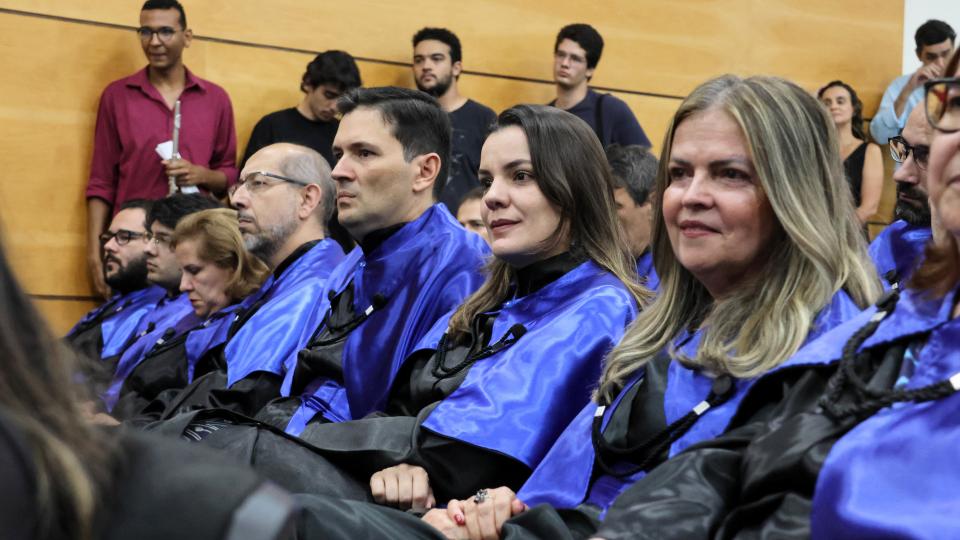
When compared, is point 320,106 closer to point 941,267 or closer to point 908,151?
point 908,151

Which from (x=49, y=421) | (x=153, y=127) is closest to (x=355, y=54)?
(x=153, y=127)

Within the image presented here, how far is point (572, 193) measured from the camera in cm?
313

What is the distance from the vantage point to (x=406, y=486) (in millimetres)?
2705

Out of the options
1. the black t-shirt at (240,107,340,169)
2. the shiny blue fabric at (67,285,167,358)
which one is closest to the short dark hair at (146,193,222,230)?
the shiny blue fabric at (67,285,167,358)

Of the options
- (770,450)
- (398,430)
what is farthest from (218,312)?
(770,450)

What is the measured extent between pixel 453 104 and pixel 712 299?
13.8 feet

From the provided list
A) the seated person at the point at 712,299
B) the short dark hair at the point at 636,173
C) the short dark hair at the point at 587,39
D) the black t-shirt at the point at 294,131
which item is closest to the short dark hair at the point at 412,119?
the short dark hair at the point at 636,173

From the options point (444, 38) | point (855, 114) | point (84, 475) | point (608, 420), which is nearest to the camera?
point (84, 475)

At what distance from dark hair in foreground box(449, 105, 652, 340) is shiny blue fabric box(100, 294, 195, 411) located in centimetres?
212

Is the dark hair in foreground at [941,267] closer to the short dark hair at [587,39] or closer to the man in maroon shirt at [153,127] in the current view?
the man in maroon shirt at [153,127]

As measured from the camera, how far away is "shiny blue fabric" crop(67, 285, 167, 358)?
5731 mm

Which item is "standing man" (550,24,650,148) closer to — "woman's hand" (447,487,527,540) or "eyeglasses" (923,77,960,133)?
"woman's hand" (447,487,527,540)

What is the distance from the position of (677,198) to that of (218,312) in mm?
2680

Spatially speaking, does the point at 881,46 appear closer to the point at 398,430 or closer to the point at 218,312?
the point at 218,312
